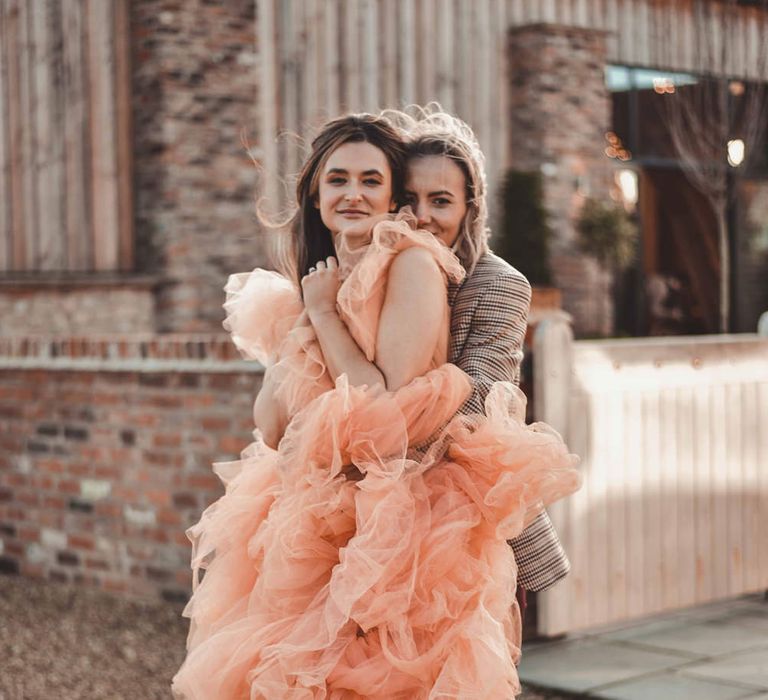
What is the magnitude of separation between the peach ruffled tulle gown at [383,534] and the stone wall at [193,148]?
25.5ft

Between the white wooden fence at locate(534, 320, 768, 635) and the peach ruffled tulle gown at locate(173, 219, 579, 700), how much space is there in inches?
85.9

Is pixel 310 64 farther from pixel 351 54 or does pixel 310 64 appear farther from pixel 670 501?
pixel 670 501

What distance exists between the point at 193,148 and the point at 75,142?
3.29 ft

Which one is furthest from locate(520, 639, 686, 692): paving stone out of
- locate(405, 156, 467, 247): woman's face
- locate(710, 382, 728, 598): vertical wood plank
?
locate(405, 156, 467, 247): woman's face

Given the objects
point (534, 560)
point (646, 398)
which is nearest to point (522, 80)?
point (646, 398)

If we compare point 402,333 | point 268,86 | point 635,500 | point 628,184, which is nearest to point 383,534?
point 402,333

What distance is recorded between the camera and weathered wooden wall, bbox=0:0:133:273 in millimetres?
10812

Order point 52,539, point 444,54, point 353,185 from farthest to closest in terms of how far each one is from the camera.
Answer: point 444,54
point 52,539
point 353,185

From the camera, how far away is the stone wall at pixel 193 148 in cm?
1058

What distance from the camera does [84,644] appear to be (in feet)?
17.7

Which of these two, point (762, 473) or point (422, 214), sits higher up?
point (422, 214)

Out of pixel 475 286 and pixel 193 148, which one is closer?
pixel 475 286

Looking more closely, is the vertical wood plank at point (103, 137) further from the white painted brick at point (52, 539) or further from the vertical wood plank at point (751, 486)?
the vertical wood plank at point (751, 486)

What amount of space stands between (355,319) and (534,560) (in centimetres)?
81
